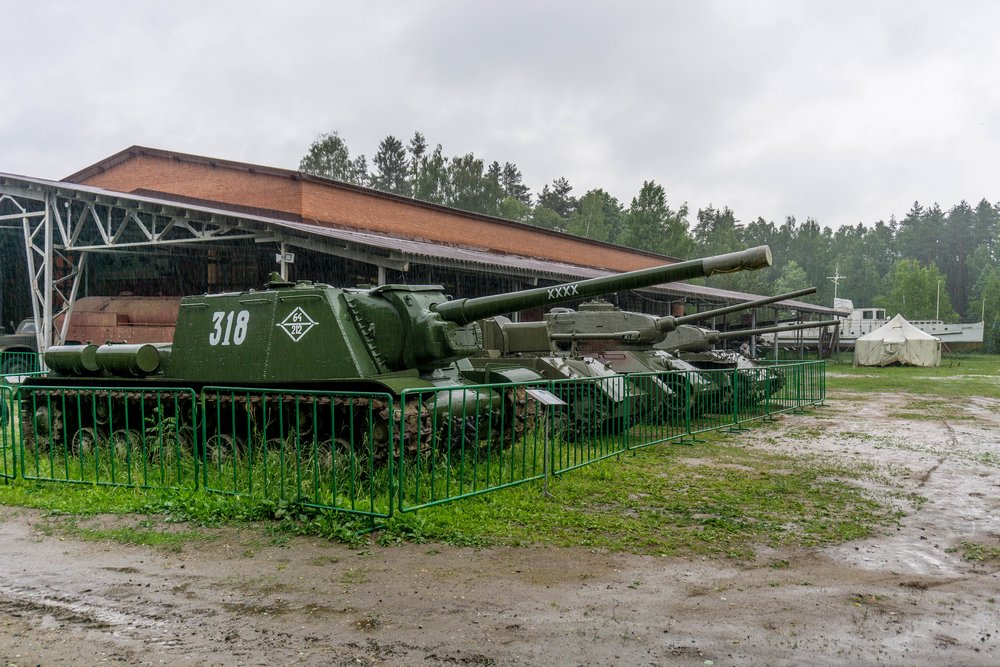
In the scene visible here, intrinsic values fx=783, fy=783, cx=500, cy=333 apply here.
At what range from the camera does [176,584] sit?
4.70 m

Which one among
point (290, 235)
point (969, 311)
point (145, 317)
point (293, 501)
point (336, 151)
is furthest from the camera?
point (969, 311)

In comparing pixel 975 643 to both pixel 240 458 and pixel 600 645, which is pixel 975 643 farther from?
pixel 240 458

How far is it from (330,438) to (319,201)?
17.6 m

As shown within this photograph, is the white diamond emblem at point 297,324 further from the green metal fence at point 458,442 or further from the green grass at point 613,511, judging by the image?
the green grass at point 613,511

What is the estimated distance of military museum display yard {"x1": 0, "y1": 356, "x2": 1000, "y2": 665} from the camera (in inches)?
149

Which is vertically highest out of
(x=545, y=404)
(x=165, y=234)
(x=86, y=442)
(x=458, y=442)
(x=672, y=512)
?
(x=165, y=234)

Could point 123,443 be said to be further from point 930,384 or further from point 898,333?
point 898,333

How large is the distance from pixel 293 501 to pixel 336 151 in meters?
58.1

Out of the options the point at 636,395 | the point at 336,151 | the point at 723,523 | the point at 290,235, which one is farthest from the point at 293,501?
the point at 336,151

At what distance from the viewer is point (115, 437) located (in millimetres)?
8594

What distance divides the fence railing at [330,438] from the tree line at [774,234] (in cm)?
4584

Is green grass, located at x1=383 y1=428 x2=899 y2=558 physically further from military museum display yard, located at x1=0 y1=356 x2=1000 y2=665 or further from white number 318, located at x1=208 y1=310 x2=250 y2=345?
white number 318, located at x1=208 y1=310 x2=250 y2=345

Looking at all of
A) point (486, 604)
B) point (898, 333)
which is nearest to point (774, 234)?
point (898, 333)

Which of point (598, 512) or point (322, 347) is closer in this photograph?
point (598, 512)
